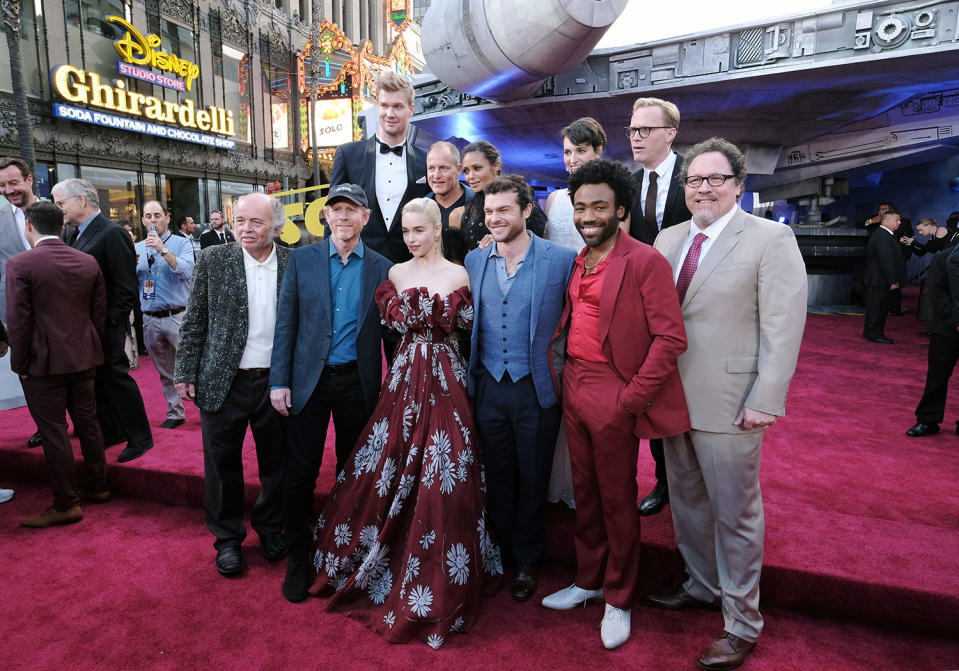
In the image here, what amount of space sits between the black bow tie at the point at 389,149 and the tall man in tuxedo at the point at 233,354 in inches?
30.3

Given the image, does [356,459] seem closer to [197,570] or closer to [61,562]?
[197,570]

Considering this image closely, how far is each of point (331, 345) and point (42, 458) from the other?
9.06 feet

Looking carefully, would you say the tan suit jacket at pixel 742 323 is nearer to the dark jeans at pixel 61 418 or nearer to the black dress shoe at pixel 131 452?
the dark jeans at pixel 61 418

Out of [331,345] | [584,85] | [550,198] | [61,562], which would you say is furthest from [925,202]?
[61,562]

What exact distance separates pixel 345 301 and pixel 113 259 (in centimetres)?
210

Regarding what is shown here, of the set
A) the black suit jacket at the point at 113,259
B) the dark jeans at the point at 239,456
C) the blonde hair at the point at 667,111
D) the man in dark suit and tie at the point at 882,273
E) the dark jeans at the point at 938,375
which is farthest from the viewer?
the man in dark suit and tie at the point at 882,273

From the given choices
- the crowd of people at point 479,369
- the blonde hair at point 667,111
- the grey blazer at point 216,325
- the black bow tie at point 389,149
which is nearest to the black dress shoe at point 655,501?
the crowd of people at point 479,369

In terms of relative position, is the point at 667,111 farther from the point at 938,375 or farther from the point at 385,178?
the point at 938,375

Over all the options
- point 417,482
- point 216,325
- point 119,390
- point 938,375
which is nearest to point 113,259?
point 119,390

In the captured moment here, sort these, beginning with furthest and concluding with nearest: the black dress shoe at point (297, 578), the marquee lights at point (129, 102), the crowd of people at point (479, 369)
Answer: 1. the marquee lights at point (129, 102)
2. the black dress shoe at point (297, 578)
3. the crowd of people at point (479, 369)

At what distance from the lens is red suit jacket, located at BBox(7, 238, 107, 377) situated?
10.5 feet

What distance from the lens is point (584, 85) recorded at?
11695 millimetres

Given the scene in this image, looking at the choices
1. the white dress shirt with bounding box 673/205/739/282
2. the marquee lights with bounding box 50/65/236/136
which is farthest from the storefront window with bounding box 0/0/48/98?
the white dress shirt with bounding box 673/205/739/282

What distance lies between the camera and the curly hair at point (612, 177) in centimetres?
217
